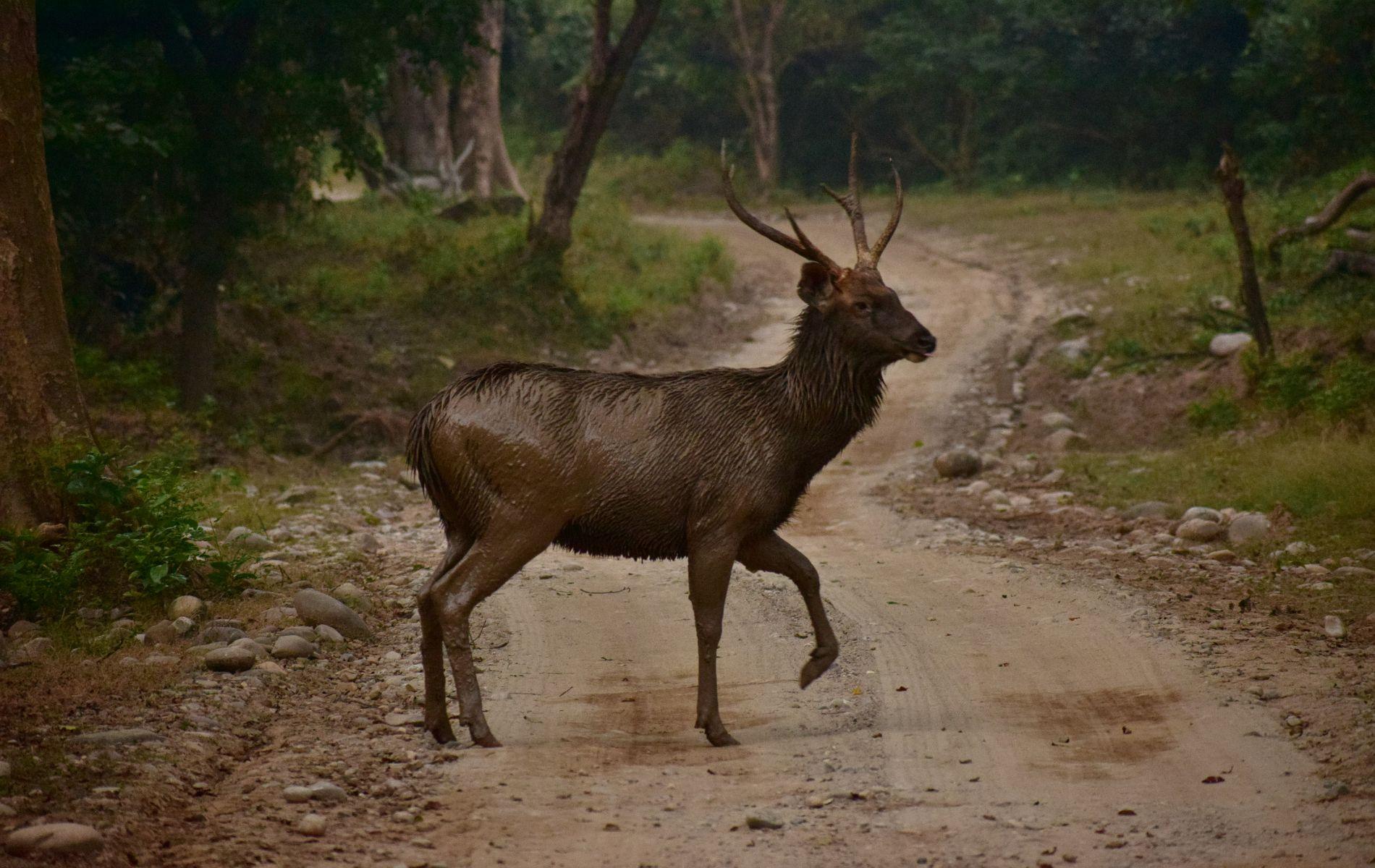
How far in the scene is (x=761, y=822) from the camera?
213 inches

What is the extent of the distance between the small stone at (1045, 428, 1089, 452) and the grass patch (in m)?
0.54

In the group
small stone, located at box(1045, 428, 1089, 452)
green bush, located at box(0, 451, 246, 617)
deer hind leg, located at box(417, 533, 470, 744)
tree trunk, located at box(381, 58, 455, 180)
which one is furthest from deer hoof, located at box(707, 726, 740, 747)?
tree trunk, located at box(381, 58, 455, 180)

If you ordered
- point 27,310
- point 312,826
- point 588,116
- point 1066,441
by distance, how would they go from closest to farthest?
point 312,826 → point 27,310 → point 1066,441 → point 588,116

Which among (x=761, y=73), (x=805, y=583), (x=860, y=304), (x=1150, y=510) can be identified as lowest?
(x=1150, y=510)

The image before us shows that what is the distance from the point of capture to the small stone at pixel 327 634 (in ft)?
26.5

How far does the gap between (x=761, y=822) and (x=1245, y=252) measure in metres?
10.9

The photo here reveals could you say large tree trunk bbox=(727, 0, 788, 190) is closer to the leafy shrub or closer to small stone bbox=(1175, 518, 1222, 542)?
the leafy shrub

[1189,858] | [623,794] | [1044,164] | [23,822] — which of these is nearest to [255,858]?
[23,822]

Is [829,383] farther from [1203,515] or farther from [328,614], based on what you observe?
[1203,515]

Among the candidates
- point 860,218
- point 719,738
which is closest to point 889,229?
point 860,218

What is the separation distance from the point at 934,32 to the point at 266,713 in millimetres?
36170

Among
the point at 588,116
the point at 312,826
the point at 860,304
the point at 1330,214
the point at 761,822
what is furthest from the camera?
the point at 588,116

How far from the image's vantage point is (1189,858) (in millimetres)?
5004

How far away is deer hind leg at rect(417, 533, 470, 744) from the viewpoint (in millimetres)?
6504
